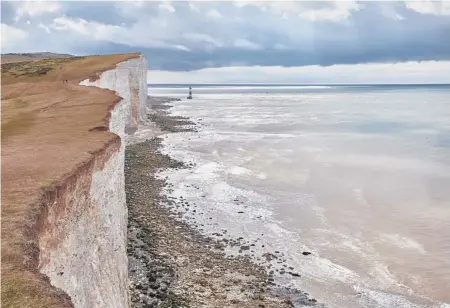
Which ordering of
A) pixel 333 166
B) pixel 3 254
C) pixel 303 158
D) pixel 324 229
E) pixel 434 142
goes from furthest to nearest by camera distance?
pixel 434 142 → pixel 303 158 → pixel 333 166 → pixel 324 229 → pixel 3 254

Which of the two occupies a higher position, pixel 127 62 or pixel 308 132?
pixel 127 62

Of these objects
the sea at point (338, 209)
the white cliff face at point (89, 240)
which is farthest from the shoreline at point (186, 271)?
the white cliff face at point (89, 240)

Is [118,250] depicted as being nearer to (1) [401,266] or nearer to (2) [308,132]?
(1) [401,266]

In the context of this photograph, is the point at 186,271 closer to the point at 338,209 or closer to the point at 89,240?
the point at 89,240

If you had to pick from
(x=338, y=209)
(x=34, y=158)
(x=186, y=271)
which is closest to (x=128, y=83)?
(x=338, y=209)

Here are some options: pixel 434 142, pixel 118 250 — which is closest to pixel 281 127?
pixel 434 142

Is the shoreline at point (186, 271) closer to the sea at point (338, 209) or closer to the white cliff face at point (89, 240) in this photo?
the sea at point (338, 209)
